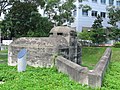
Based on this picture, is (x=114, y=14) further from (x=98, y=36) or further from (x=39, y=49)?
(x=39, y=49)

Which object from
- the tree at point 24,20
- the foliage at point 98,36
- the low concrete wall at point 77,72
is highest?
the tree at point 24,20

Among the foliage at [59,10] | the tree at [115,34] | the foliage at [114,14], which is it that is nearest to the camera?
the foliage at [59,10]

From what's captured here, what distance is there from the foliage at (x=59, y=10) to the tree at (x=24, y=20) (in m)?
2.27

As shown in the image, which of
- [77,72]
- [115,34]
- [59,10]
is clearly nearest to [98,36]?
[115,34]

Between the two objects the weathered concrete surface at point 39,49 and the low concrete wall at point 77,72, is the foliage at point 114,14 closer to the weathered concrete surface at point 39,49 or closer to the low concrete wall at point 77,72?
the weathered concrete surface at point 39,49

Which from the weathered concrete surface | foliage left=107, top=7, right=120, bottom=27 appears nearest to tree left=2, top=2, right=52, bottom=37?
the weathered concrete surface

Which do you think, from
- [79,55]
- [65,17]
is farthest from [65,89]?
[65,17]

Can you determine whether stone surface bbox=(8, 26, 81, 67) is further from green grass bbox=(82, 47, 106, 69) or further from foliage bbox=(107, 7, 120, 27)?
foliage bbox=(107, 7, 120, 27)

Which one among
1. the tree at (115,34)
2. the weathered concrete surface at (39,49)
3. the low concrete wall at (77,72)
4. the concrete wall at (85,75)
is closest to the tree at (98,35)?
the tree at (115,34)

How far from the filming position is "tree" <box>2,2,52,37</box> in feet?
93.1

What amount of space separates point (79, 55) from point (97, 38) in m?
26.1

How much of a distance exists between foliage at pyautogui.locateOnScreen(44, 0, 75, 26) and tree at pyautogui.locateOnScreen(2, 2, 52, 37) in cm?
227

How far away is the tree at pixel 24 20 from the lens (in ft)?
93.1

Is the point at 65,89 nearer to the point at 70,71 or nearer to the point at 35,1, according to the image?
the point at 70,71
